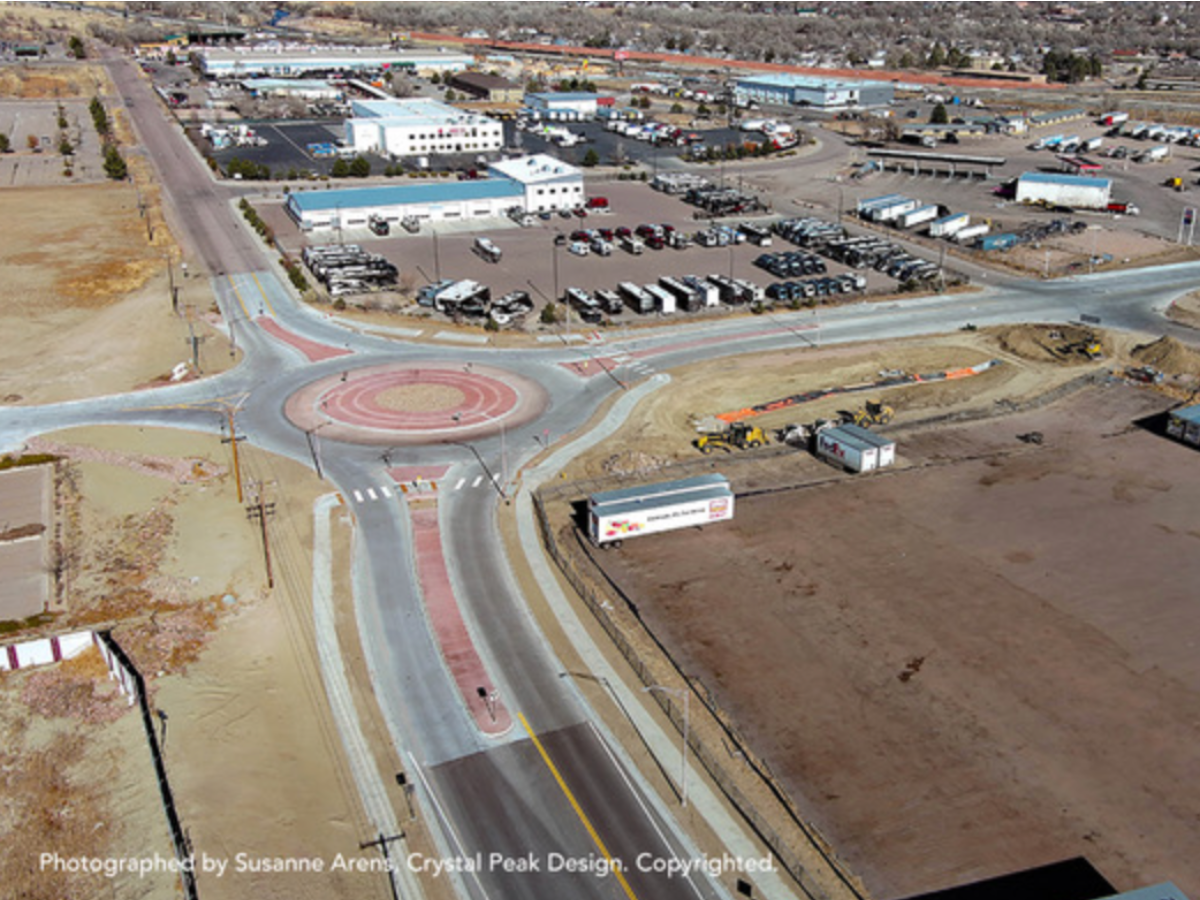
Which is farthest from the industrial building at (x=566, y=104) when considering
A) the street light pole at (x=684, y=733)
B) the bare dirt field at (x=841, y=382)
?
the street light pole at (x=684, y=733)

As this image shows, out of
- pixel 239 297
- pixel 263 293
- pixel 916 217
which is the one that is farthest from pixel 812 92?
pixel 239 297

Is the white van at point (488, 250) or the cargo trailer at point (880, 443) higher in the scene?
the white van at point (488, 250)

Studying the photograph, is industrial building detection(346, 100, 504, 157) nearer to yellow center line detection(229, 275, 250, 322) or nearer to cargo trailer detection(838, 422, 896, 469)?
yellow center line detection(229, 275, 250, 322)

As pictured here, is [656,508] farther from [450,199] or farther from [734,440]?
[450,199]

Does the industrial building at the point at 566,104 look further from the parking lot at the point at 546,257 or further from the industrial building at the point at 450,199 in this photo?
the parking lot at the point at 546,257

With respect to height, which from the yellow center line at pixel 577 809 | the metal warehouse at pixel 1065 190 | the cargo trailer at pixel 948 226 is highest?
the metal warehouse at pixel 1065 190

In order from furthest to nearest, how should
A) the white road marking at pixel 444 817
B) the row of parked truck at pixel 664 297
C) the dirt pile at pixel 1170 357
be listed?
the row of parked truck at pixel 664 297 < the dirt pile at pixel 1170 357 < the white road marking at pixel 444 817
